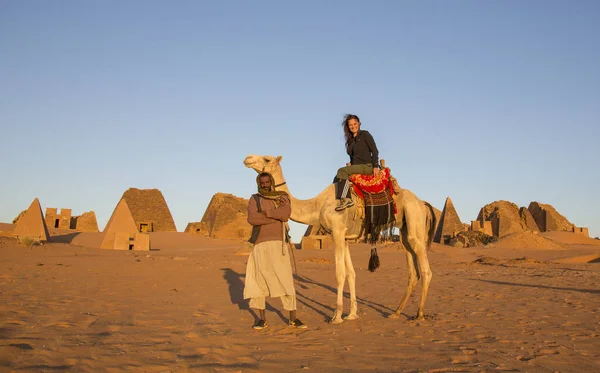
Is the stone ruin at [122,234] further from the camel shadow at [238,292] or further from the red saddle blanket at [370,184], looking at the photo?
the red saddle blanket at [370,184]

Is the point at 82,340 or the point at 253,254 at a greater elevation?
the point at 253,254

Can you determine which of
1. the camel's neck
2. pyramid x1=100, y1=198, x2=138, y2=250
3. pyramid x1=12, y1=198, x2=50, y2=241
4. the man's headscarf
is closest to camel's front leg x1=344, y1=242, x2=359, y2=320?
the camel's neck

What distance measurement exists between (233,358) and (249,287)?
83.9 inches

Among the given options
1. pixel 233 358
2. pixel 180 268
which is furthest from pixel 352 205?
pixel 180 268

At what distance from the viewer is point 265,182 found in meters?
7.65

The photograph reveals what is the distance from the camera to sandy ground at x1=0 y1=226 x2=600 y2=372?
476 centimetres

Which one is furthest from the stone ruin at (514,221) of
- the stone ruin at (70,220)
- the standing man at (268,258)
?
the standing man at (268,258)

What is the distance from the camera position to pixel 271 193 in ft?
24.9

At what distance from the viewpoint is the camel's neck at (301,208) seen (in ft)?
26.9

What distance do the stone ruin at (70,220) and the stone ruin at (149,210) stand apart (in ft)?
12.7

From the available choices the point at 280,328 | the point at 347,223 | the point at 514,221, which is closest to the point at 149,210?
the point at 514,221

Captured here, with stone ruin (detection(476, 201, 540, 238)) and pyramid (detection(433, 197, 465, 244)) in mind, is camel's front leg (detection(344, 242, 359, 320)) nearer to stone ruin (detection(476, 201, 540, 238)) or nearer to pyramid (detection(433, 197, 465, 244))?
pyramid (detection(433, 197, 465, 244))

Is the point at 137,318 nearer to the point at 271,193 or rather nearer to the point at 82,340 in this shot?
the point at 82,340

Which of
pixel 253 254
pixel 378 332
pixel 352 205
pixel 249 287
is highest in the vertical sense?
pixel 352 205
